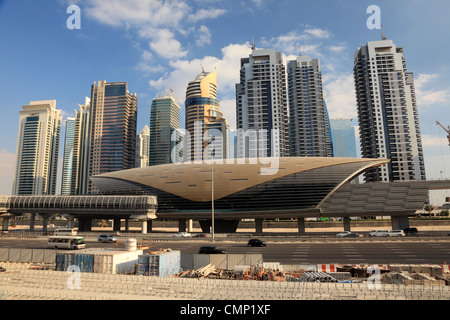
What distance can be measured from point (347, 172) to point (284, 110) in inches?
4601

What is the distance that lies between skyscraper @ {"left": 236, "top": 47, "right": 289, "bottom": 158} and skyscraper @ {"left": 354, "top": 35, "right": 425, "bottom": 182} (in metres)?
50.5

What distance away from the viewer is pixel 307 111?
188m

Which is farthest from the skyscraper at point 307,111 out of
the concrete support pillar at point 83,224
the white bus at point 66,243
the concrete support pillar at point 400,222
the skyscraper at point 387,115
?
the white bus at point 66,243

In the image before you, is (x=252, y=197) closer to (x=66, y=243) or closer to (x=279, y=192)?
(x=279, y=192)

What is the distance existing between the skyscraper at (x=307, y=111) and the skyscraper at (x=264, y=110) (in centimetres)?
1464

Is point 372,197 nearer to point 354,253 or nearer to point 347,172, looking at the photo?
point 347,172

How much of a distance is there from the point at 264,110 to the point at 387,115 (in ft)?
231

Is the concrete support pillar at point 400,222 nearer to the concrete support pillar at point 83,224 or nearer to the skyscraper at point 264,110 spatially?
the concrete support pillar at point 83,224

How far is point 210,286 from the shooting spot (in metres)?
17.4

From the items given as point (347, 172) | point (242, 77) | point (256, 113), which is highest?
point (242, 77)

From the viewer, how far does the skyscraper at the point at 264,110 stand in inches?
6826
